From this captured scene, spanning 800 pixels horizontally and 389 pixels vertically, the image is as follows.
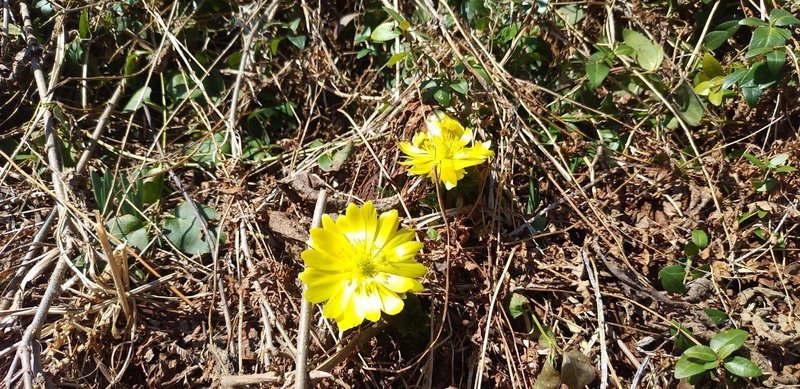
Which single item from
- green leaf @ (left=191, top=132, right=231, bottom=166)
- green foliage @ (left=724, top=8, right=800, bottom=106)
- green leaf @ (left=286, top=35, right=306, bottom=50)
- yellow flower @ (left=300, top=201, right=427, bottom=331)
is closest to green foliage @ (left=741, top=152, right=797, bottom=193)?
green foliage @ (left=724, top=8, right=800, bottom=106)

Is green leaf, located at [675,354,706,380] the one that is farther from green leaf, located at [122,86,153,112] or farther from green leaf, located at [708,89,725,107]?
green leaf, located at [122,86,153,112]

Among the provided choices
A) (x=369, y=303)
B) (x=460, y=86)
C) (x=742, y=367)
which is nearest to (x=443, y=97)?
(x=460, y=86)

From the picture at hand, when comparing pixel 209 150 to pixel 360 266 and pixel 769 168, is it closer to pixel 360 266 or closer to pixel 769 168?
pixel 360 266

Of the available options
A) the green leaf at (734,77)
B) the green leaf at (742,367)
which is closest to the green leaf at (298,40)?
the green leaf at (734,77)

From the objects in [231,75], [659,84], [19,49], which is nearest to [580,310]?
[659,84]

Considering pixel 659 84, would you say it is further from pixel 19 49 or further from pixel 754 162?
pixel 19 49

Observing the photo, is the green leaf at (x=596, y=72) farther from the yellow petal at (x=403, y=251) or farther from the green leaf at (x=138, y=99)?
the green leaf at (x=138, y=99)
